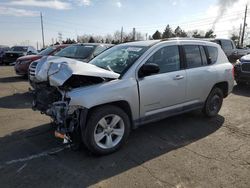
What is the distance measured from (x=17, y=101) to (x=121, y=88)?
15.5ft

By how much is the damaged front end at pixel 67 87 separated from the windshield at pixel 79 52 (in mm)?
4744

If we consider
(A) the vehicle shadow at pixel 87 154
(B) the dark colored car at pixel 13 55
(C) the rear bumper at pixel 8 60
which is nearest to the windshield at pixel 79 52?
(A) the vehicle shadow at pixel 87 154

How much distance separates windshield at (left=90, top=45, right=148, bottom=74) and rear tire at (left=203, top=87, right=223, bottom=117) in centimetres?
217

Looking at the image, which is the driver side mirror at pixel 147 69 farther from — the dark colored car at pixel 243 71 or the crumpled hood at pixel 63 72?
the dark colored car at pixel 243 71

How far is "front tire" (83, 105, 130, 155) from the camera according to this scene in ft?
12.1

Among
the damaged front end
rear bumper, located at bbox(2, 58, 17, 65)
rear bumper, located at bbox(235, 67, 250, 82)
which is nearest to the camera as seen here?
the damaged front end

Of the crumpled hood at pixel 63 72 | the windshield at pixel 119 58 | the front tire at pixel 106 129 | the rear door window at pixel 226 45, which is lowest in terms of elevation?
the front tire at pixel 106 129

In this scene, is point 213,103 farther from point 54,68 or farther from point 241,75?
point 241,75

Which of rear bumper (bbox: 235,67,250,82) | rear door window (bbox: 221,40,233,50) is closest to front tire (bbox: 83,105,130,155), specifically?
rear bumper (bbox: 235,67,250,82)

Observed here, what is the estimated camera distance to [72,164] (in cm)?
369

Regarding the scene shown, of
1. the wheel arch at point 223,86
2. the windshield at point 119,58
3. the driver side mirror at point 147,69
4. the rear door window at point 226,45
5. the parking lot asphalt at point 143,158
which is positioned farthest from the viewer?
the rear door window at point 226,45

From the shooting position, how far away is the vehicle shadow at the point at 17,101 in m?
6.84

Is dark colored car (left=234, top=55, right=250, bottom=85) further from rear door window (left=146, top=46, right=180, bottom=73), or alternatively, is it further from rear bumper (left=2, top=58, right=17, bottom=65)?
rear bumper (left=2, top=58, right=17, bottom=65)

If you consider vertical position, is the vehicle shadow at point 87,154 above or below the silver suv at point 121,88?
below
